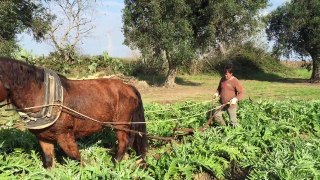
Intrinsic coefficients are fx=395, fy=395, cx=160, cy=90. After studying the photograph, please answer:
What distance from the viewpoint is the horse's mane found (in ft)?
15.1

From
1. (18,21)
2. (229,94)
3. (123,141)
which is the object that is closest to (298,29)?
(18,21)

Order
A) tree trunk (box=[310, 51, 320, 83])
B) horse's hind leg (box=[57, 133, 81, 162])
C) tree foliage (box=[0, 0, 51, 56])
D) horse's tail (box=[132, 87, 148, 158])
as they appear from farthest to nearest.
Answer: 1. tree trunk (box=[310, 51, 320, 83])
2. tree foliage (box=[0, 0, 51, 56])
3. horse's tail (box=[132, 87, 148, 158])
4. horse's hind leg (box=[57, 133, 81, 162])

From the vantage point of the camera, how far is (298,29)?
2919cm

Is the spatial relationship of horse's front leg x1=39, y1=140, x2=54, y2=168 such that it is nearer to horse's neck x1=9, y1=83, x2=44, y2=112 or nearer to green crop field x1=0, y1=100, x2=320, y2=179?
green crop field x1=0, y1=100, x2=320, y2=179

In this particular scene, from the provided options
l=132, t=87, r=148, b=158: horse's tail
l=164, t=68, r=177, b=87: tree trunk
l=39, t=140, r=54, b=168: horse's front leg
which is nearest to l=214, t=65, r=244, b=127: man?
l=132, t=87, r=148, b=158: horse's tail

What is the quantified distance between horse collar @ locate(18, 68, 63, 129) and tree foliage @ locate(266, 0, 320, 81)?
2600cm

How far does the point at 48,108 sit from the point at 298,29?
27.4 meters

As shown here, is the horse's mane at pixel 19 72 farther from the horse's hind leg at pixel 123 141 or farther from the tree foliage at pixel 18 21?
the tree foliage at pixel 18 21

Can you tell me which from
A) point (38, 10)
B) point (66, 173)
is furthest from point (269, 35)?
point (66, 173)

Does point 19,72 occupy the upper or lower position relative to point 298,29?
lower

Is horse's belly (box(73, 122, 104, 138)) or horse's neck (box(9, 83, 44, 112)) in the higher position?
horse's neck (box(9, 83, 44, 112))

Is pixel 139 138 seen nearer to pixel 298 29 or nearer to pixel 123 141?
pixel 123 141

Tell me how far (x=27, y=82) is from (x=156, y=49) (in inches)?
773

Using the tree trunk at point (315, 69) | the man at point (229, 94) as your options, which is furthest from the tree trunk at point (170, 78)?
the man at point (229, 94)
